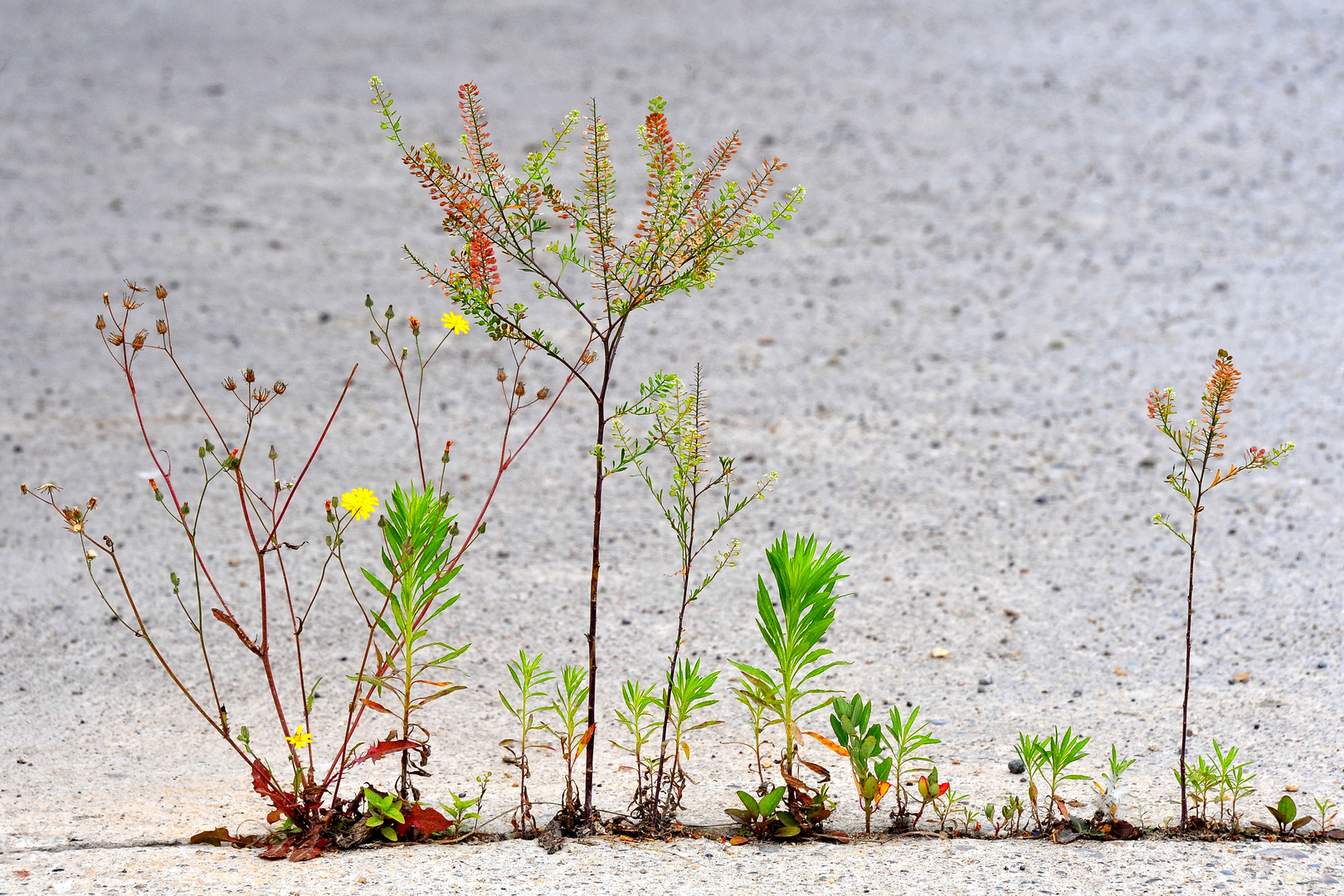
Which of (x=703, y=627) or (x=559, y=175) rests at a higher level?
(x=559, y=175)

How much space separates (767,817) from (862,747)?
335 mm

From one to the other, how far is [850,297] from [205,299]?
453 centimetres

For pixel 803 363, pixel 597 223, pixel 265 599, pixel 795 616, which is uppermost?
pixel 803 363

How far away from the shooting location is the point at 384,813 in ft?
9.93

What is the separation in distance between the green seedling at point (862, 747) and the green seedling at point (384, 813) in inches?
45.3

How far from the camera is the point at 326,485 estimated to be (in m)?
5.91

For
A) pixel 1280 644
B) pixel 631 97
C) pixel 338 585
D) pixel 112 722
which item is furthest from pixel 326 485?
pixel 631 97

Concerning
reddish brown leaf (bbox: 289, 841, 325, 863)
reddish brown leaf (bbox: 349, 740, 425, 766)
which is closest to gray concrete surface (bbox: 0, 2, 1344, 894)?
reddish brown leaf (bbox: 289, 841, 325, 863)

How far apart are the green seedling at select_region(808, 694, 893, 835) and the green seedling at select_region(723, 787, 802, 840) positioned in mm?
204

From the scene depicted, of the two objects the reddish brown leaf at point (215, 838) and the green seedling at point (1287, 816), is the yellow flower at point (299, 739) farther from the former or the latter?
the green seedling at point (1287, 816)

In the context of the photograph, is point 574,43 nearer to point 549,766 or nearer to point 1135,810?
point 549,766

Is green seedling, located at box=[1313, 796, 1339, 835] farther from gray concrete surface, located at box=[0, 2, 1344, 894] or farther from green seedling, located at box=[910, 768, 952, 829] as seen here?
green seedling, located at box=[910, 768, 952, 829]

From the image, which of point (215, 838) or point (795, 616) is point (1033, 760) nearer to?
point (795, 616)

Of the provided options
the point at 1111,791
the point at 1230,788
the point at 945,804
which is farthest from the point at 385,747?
the point at 1230,788
